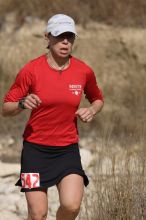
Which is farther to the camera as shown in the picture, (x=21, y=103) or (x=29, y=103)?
(x=21, y=103)

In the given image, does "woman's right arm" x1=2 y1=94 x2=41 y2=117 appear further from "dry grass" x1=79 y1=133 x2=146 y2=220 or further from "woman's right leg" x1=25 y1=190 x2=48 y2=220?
"dry grass" x1=79 y1=133 x2=146 y2=220

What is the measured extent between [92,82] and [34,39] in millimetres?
6563

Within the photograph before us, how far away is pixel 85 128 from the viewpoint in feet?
33.5

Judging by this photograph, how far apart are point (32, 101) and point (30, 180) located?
586mm

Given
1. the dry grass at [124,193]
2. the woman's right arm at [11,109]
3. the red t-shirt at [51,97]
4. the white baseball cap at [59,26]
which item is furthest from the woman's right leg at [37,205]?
the white baseball cap at [59,26]

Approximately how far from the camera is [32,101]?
479cm

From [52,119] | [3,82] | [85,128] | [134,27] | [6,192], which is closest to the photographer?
[52,119]

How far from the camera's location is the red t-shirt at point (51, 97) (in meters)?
5.00

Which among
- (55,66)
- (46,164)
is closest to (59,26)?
(55,66)

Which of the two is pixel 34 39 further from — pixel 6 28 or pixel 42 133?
pixel 42 133

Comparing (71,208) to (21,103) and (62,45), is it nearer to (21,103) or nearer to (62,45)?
(21,103)

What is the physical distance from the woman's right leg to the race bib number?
54mm

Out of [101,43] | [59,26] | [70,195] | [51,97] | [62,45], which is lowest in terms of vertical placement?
[70,195]

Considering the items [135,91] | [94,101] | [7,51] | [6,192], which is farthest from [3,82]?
[94,101]
